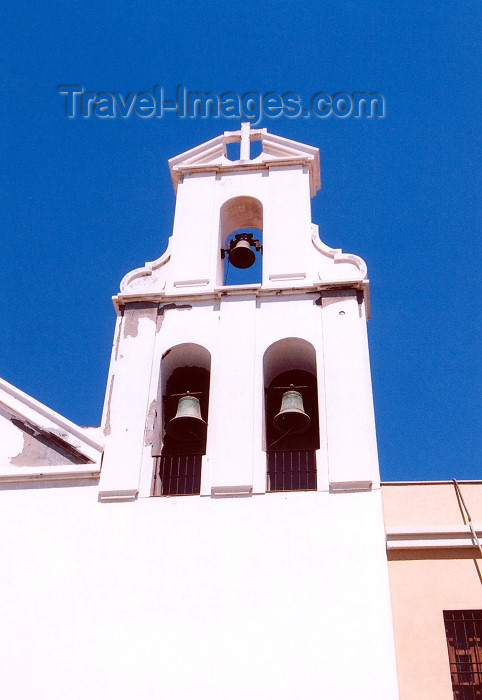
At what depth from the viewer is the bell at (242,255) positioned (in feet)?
40.0

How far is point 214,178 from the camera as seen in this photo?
12.8 m

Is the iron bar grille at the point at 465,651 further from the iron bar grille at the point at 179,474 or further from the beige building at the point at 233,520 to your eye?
the iron bar grille at the point at 179,474

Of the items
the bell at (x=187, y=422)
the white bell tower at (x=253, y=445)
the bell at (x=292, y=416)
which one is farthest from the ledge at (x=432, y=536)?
the bell at (x=187, y=422)

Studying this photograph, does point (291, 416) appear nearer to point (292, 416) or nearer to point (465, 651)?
point (292, 416)

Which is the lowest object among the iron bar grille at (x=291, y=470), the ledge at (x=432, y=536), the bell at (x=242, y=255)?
the ledge at (x=432, y=536)

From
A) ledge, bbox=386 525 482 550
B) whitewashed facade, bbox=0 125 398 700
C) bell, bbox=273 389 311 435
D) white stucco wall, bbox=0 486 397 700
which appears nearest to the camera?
white stucco wall, bbox=0 486 397 700

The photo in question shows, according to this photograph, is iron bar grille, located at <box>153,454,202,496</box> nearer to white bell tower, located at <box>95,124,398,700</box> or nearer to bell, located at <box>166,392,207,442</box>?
white bell tower, located at <box>95,124,398,700</box>

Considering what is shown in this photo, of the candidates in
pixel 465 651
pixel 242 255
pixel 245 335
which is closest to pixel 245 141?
pixel 242 255

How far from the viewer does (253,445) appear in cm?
984

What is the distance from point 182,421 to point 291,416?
3.68ft

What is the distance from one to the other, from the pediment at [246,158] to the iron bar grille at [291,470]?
403 cm

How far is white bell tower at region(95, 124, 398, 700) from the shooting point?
8398mm

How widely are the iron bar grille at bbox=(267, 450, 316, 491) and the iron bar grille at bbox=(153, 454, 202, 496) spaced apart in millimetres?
767

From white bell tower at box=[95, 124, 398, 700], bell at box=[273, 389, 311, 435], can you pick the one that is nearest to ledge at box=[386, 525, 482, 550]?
white bell tower at box=[95, 124, 398, 700]
